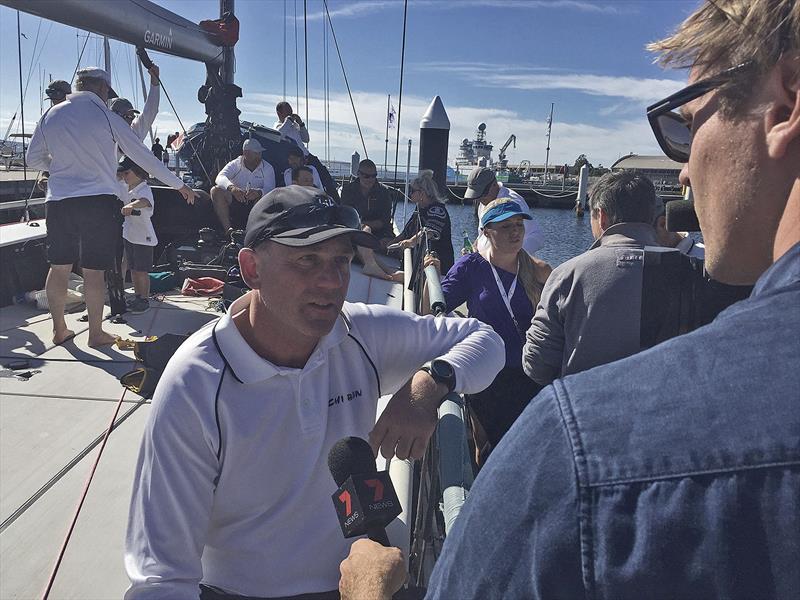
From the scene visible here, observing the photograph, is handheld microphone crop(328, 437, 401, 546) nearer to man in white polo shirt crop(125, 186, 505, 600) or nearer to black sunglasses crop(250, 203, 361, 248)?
man in white polo shirt crop(125, 186, 505, 600)

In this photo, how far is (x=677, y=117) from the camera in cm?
111

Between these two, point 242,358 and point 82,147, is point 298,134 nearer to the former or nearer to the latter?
point 82,147

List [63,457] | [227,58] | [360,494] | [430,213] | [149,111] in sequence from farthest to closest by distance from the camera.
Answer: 1. [227,58]
2. [430,213]
3. [149,111]
4. [63,457]
5. [360,494]

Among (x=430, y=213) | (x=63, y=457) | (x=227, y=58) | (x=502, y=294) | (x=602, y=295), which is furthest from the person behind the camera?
(x=227, y=58)

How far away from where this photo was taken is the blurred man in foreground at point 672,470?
58 cm

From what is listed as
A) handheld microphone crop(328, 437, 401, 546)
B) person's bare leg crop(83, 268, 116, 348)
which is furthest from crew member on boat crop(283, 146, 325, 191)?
handheld microphone crop(328, 437, 401, 546)

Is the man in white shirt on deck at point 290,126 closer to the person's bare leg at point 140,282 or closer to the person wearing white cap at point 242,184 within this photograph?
the person wearing white cap at point 242,184

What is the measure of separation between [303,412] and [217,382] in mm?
302

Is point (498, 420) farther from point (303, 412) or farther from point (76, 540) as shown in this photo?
point (76, 540)

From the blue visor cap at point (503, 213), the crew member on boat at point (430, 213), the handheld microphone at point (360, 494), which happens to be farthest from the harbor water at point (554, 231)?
the handheld microphone at point (360, 494)

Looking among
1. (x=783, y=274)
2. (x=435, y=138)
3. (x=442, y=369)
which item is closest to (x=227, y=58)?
(x=435, y=138)

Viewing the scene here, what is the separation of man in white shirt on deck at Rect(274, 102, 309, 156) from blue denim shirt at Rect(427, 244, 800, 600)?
1181 centimetres

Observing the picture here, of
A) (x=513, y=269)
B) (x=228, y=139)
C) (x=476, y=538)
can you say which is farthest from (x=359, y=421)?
(x=228, y=139)

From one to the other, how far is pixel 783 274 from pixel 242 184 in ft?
28.0
